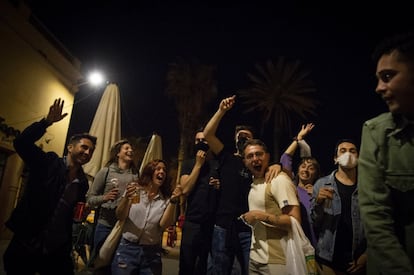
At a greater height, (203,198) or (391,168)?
(391,168)

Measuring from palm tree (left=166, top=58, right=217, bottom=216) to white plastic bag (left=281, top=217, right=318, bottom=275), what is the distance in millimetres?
18769

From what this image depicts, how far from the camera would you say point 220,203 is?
4203mm

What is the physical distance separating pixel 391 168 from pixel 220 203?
9.24 feet

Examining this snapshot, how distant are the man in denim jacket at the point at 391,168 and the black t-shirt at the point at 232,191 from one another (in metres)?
2.47

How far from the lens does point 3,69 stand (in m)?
10.6

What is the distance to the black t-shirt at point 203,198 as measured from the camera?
413 centimetres

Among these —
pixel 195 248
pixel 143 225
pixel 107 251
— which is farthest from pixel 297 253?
pixel 107 251

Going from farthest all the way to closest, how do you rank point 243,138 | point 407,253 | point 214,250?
point 243,138 → point 214,250 → point 407,253

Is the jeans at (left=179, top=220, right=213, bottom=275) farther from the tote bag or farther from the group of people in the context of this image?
the tote bag

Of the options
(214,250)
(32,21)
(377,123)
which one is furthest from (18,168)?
(377,123)

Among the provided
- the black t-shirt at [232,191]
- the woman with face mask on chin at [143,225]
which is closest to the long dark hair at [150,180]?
the woman with face mask on chin at [143,225]

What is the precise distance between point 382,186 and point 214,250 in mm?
2794

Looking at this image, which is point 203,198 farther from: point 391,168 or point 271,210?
point 391,168

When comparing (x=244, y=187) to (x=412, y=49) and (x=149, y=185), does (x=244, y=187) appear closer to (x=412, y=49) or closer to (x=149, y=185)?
(x=149, y=185)
